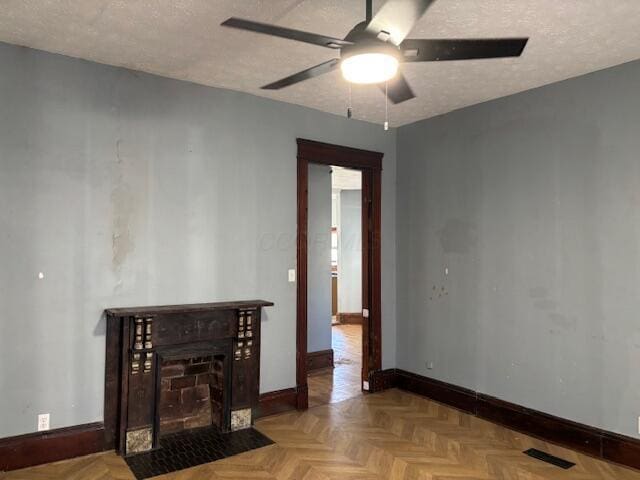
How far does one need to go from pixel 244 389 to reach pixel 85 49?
262cm

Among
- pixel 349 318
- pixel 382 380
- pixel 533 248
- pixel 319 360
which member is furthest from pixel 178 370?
pixel 349 318

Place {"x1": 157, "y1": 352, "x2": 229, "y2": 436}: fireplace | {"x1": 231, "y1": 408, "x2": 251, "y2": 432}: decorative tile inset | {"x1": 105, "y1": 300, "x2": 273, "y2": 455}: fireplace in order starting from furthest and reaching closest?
{"x1": 231, "y1": 408, "x2": 251, "y2": 432}: decorative tile inset
{"x1": 157, "y1": 352, "x2": 229, "y2": 436}: fireplace
{"x1": 105, "y1": 300, "x2": 273, "y2": 455}: fireplace

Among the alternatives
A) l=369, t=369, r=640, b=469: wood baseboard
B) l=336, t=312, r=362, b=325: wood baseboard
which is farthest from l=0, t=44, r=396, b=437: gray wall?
l=336, t=312, r=362, b=325: wood baseboard

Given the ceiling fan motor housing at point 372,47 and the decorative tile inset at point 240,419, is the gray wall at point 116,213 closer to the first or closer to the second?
the decorative tile inset at point 240,419

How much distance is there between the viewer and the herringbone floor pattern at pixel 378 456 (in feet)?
9.87

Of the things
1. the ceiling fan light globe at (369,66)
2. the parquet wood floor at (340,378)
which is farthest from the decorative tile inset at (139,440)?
the ceiling fan light globe at (369,66)

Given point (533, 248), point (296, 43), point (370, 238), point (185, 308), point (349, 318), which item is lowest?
point (349, 318)

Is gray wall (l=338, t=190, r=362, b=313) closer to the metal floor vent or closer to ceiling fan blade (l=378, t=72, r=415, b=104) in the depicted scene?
the metal floor vent

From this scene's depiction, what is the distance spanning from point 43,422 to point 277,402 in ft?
5.65

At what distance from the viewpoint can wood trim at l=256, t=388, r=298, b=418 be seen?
13.1 ft

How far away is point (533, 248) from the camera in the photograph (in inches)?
149

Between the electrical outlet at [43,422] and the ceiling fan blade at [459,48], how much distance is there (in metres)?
3.01

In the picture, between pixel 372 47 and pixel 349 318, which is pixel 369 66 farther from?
pixel 349 318

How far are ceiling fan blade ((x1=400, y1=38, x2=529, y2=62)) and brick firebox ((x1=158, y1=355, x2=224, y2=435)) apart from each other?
2.63m
